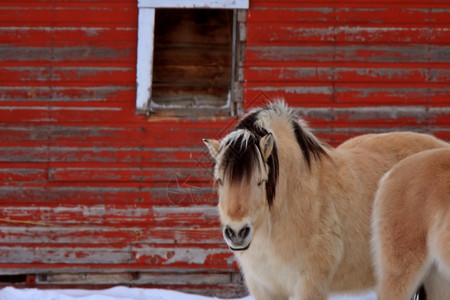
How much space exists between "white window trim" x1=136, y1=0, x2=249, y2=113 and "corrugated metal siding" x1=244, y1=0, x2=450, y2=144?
39 centimetres

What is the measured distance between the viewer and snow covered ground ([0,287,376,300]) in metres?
7.80

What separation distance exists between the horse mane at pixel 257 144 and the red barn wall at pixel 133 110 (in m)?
2.90

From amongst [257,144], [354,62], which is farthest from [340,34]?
[257,144]

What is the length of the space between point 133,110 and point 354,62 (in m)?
2.49

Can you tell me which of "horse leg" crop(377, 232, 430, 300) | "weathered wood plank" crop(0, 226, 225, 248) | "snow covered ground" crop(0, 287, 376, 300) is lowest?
"snow covered ground" crop(0, 287, 376, 300)

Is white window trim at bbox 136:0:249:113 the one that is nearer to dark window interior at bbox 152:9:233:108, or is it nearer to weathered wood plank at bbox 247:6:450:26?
weathered wood plank at bbox 247:6:450:26

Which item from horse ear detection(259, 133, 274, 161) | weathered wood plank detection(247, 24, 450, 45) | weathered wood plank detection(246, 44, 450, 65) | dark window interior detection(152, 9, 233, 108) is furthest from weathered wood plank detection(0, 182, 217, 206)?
horse ear detection(259, 133, 274, 161)

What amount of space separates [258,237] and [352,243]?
79 cm

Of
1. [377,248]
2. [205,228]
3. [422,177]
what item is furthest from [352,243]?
[205,228]

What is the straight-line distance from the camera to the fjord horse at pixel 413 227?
4.38m

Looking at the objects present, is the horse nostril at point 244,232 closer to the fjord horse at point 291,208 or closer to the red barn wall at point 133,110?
the fjord horse at point 291,208

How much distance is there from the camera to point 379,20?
8203 millimetres

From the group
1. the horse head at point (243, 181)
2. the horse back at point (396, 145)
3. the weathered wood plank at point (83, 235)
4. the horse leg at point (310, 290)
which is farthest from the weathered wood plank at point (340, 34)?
the horse leg at point (310, 290)

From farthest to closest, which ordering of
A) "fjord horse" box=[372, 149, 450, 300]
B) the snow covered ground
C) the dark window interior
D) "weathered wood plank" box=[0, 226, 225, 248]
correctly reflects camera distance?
the dark window interior
"weathered wood plank" box=[0, 226, 225, 248]
the snow covered ground
"fjord horse" box=[372, 149, 450, 300]
